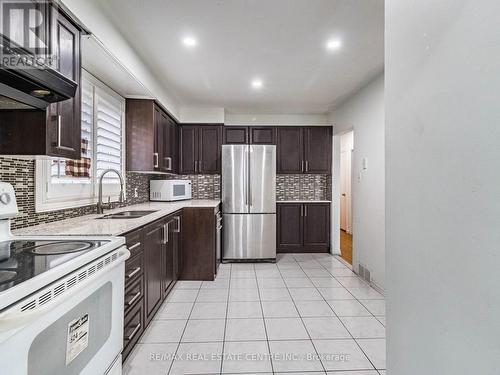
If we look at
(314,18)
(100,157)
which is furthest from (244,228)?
(314,18)

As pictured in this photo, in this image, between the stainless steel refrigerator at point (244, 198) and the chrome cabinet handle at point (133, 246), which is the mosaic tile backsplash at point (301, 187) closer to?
the stainless steel refrigerator at point (244, 198)

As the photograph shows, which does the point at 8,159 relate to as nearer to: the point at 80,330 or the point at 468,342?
the point at 80,330

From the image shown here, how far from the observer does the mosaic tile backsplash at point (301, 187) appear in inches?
206

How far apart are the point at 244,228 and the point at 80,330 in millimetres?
3325

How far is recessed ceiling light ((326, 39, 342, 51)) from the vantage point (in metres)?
2.53

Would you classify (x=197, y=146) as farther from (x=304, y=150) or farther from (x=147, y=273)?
(x=147, y=273)

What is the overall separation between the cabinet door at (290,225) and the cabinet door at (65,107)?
3590mm

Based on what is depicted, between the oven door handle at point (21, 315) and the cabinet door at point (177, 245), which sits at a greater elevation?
the oven door handle at point (21, 315)

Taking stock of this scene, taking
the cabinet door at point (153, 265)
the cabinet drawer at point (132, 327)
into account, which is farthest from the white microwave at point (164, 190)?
the cabinet drawer at point (132, 327)

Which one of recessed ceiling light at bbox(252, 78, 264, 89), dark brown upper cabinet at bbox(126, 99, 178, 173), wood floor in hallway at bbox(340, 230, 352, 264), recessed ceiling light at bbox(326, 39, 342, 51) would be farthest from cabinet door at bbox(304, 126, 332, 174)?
dark brown upper cabinet at bbox(126, 99, 178, 173)

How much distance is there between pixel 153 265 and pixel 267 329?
3.62 feet

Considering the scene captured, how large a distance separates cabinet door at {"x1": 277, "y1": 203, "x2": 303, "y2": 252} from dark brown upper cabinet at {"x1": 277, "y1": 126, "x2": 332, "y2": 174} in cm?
64

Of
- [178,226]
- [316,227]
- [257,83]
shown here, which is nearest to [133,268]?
[178,226]

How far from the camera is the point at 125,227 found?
1884 mm
